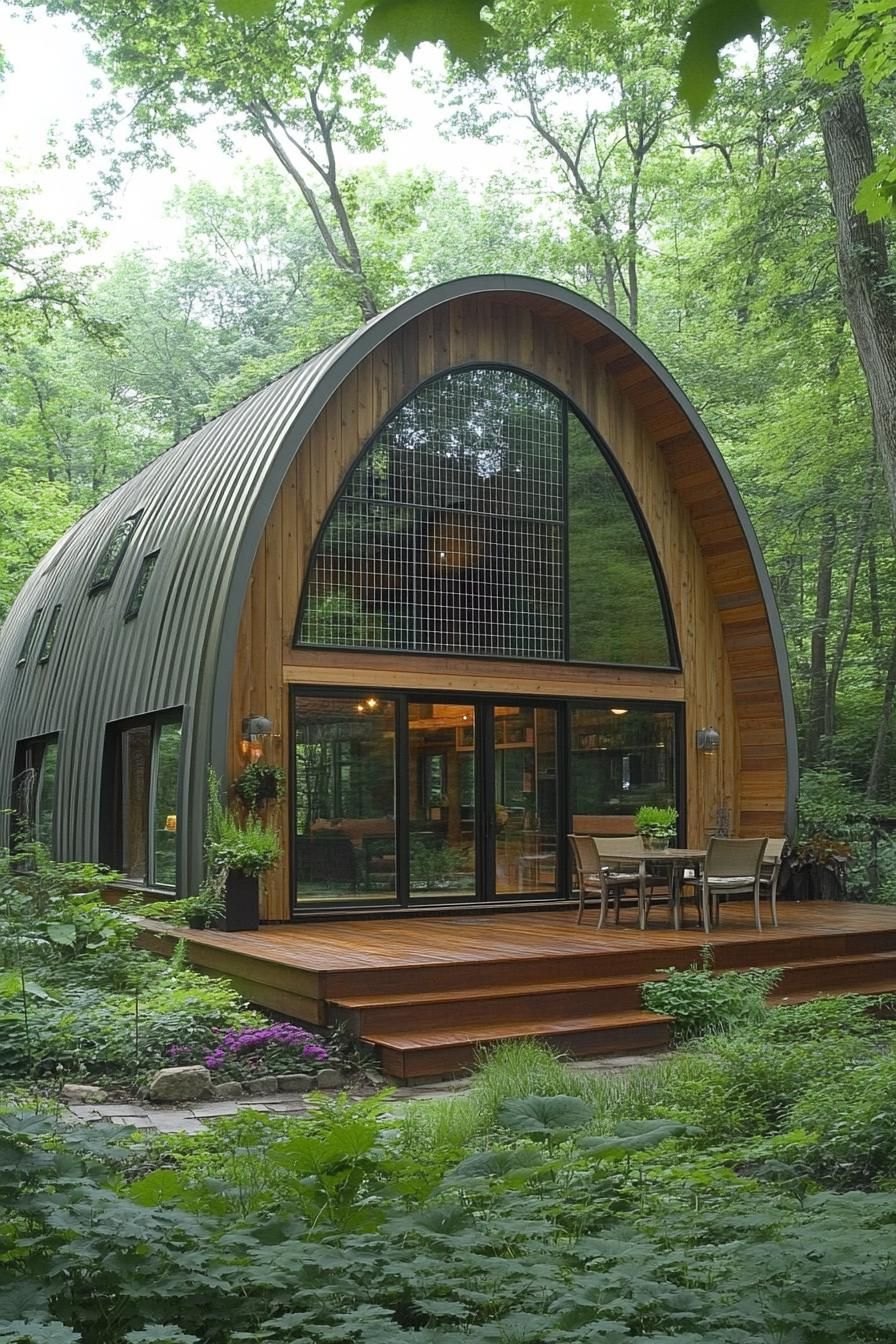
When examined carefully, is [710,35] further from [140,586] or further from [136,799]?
[140,586]

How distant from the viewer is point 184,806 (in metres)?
10.4

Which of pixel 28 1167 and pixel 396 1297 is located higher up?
pixel 28 1167

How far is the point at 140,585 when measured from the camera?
1270cm

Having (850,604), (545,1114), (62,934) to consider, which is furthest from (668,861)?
(850,604)

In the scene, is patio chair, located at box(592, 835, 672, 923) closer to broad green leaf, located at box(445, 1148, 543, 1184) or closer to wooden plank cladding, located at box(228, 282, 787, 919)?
wooden plank cladding, located at box(228, 282, 787, 919)

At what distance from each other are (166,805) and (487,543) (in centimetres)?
378

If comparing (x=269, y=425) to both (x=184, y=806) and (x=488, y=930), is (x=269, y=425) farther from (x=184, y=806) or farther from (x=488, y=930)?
(x=488, y=930)

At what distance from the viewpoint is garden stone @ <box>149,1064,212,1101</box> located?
6203mm

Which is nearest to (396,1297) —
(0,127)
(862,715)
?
(862,715)

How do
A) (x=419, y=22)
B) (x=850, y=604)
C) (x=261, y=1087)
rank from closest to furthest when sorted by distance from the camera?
(x=419, y=22) → (x=261, y=1087) → (x=850, y=604)

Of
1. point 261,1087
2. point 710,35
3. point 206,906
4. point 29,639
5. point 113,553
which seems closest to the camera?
point 710,35

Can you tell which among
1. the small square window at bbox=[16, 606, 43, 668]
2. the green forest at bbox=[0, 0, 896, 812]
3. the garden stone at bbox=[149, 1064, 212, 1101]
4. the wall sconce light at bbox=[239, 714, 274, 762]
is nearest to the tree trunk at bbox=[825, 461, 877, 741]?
the green forest at bbox=[0, 0, 896, 812]

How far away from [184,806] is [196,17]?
38.3ft

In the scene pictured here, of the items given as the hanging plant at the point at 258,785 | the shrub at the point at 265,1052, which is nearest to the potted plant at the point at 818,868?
the hanging plant at the point at 258,785
